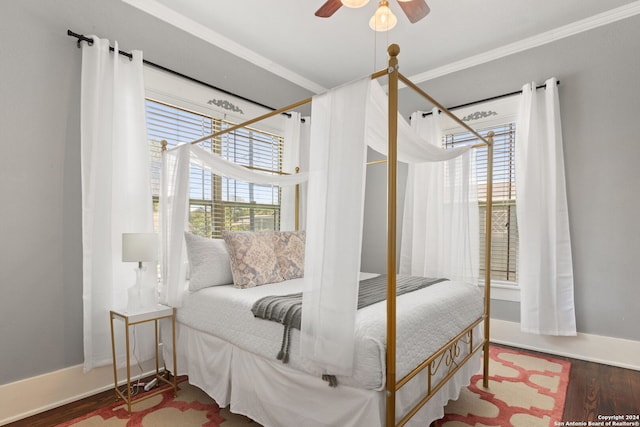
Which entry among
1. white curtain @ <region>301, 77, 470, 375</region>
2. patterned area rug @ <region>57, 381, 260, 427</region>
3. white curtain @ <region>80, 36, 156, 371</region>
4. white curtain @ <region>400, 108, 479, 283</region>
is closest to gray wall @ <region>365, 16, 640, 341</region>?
white curtain @ <region>400, 108, 479, 283</region>

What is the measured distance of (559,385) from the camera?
2.53 m

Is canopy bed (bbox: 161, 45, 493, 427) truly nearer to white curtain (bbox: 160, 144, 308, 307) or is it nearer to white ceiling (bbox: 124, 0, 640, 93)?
white curtain (bbox: 160, 144, 308, 307)

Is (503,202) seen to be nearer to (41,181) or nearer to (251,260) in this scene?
(251,260)

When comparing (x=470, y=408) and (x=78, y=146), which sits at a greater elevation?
(x=78, y=146)

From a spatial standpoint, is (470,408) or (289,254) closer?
(470,408)

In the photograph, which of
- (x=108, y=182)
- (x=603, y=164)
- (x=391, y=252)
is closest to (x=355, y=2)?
(x=391, y=252)

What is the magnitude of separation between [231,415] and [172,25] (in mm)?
2994

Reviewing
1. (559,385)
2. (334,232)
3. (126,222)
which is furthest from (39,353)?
(559,385)

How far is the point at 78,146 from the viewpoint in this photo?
2.38 m

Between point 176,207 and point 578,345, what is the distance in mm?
3555

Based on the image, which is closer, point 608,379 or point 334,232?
point 334,232

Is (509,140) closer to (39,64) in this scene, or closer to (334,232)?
(334,232)

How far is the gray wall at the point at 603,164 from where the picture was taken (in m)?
2.83

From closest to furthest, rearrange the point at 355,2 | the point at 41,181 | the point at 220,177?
1. the point at 355,2
2. the point at 41,181
3. the point at 220,177
